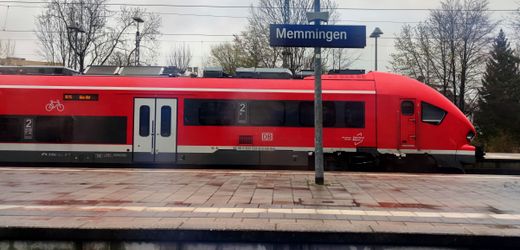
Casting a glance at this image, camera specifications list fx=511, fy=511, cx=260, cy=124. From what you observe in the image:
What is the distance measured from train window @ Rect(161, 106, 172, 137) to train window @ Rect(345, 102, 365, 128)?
5.55 m

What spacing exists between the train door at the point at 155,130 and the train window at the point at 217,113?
2.93 feet

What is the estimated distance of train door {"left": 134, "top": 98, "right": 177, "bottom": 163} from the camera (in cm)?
1608

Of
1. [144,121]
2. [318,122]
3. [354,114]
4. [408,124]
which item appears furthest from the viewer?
[144,121]

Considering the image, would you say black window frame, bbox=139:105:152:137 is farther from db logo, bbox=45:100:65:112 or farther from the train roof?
db logo, bbox=45:100:65:112

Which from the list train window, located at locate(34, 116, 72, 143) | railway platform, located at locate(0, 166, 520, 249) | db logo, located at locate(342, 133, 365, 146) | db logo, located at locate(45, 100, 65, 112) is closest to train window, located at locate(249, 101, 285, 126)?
db logo, located at locate(342, 133, 365, 146)

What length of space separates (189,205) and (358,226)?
273 cm

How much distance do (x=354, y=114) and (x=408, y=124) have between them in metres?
1.68

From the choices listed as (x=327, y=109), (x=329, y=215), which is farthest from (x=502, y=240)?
(x=327, y=109)

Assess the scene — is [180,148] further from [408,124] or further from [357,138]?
[408,124]

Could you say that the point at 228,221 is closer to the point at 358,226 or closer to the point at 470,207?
the point at 358,226

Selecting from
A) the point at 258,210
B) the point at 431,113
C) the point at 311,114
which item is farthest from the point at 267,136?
the point at 258,210

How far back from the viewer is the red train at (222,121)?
15.8 metres

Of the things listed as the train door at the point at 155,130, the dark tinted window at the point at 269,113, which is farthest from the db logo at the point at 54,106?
the dark tinted window at the point at 269,113

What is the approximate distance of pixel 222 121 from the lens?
52.9 feet
